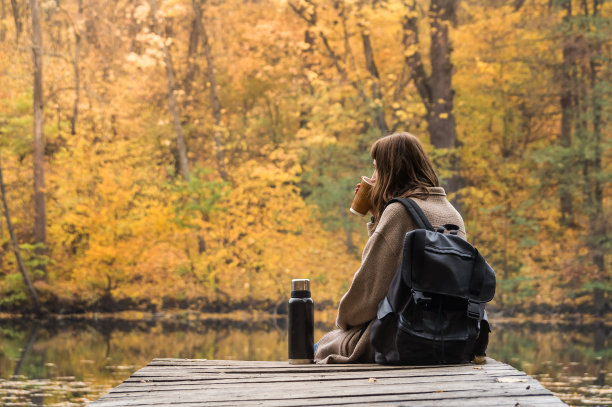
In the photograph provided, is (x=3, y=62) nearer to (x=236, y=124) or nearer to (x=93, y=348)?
(x=236, y=124)

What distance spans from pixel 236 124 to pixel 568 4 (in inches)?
358

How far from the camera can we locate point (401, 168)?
3.58 metres

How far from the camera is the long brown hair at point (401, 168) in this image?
354 centimetres

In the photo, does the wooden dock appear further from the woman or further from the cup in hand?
the cup in hand

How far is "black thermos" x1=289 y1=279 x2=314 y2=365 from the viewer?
355 centimetres

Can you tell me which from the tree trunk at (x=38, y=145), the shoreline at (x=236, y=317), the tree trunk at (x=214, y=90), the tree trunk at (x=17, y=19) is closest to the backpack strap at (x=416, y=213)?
the shoreline at (x=236, y=317)

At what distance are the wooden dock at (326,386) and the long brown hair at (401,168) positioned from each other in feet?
2.39

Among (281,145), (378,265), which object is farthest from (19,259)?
(378,265)

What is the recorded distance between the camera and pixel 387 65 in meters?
22.2

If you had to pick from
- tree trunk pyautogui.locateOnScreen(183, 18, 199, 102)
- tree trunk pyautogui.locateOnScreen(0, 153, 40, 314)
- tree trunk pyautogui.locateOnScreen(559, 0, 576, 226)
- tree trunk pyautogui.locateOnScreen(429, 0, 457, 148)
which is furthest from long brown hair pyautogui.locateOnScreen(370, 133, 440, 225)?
tree trunk pyautogui.locateOnScreen(183, 18, 199, 102)

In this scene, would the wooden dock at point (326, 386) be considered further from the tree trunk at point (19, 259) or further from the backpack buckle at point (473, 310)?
the tree trunk at point (19, 259)

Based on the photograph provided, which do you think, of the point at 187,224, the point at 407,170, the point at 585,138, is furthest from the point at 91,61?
the point at 407,170

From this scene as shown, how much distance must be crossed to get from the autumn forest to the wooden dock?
49.2 ft

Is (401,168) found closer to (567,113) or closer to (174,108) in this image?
(567,113)
